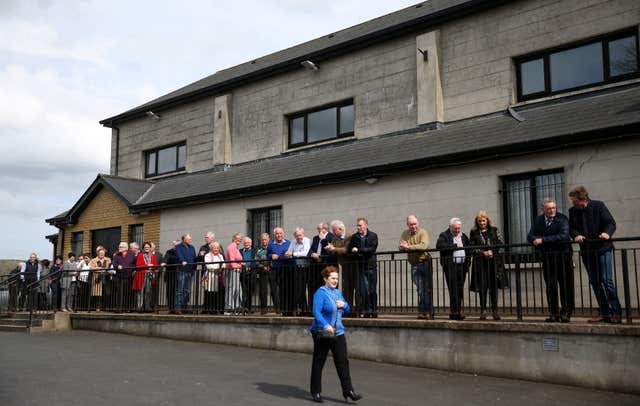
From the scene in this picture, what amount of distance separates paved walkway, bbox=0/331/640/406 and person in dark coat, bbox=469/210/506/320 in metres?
1.20

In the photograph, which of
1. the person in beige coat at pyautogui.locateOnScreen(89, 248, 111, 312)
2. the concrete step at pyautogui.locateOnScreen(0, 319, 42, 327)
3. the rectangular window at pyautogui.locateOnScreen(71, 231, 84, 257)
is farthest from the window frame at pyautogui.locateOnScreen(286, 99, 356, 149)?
the rectangular window at pyautogui.locateOnScreen(71, 231, 84, 257)

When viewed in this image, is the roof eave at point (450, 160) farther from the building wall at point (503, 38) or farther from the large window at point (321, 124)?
the large window at point (321, 124)

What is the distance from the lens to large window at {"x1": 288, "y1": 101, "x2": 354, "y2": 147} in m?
16.7

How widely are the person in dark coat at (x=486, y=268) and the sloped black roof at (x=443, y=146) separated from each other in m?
2.66

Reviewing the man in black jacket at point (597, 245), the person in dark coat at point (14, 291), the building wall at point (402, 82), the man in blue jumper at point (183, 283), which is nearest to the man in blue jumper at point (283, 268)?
the man in blue jumper at point (183, 283)

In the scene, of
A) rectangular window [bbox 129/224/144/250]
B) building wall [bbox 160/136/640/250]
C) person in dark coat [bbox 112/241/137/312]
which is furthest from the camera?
rectangular window [bbox 129/224/144/250]

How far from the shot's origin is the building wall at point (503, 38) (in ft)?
41.5

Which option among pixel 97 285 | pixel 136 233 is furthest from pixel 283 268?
pixel 136 233

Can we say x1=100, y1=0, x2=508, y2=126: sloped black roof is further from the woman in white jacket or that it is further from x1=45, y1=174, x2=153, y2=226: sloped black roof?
the woman in white jacket

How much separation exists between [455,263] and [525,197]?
3.27 meters

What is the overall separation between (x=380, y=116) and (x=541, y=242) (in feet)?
24.0

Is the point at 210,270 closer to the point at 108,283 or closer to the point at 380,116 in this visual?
the point at 108,283

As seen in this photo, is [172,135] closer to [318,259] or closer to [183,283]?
[183,283]

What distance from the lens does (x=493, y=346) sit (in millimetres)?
9008
